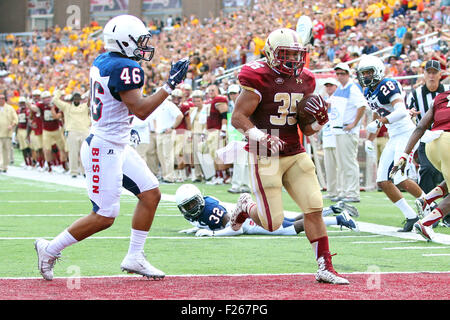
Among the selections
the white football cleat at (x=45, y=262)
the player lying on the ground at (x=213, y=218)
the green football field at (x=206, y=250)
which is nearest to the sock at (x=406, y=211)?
the green football field at (x=206, y=250)

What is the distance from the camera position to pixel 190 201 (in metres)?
7.73

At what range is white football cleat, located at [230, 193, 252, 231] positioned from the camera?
665cm

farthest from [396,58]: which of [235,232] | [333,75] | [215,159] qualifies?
[235,232]

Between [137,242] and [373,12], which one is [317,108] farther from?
[373,12]

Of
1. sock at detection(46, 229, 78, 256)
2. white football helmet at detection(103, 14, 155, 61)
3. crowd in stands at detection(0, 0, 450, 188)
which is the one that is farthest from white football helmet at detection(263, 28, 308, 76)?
crowd in stands at detection(0, 0, 450, 188)

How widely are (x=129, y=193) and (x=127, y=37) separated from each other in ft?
27.0

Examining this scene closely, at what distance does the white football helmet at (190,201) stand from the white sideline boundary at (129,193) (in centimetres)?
195

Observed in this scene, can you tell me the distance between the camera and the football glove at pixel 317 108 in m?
5.44

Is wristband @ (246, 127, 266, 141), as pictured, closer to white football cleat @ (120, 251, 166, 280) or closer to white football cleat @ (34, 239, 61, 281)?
white football cleat @ (120, 251, 166, 280)

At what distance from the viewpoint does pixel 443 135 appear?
24.7 feet

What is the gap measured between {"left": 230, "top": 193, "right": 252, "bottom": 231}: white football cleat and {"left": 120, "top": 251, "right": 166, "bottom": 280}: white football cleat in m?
1.31

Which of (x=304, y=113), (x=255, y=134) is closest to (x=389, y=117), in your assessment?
(x=304, y=113)

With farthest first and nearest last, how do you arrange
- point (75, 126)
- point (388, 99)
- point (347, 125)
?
point (75, 126)
point (347, 125)
point (388, 99)

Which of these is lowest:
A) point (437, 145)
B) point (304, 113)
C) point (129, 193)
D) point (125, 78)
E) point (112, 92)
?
point (129, 193)
